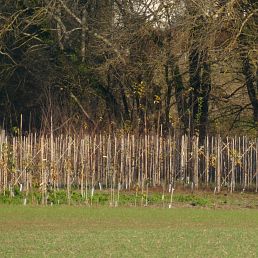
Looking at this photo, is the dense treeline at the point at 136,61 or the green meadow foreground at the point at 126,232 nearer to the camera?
Answer: the green meadow foreground at the point at 126,232

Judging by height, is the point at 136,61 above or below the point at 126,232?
above

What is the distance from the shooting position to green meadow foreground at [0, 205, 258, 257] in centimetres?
1445

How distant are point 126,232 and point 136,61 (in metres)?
16.7

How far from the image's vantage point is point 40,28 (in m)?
37.0

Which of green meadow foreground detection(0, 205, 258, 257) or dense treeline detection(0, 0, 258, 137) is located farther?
dense treeline detection(0, 0, 258, 137)

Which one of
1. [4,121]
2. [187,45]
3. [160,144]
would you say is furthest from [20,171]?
[4,121]

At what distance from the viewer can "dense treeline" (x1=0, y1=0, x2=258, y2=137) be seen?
103ft

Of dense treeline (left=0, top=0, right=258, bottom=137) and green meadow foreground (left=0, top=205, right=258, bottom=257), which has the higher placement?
dense treeline (left=0, top=0, right=258, bottom=137)

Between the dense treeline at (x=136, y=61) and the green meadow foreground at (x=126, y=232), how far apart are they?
840cm

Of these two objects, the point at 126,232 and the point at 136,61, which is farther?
the point at 136,61

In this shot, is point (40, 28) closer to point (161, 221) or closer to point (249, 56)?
point (249, 56)

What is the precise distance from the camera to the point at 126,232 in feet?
59.0

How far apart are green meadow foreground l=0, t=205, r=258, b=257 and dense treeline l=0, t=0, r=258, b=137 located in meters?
8.40

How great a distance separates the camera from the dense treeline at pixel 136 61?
3153cm
